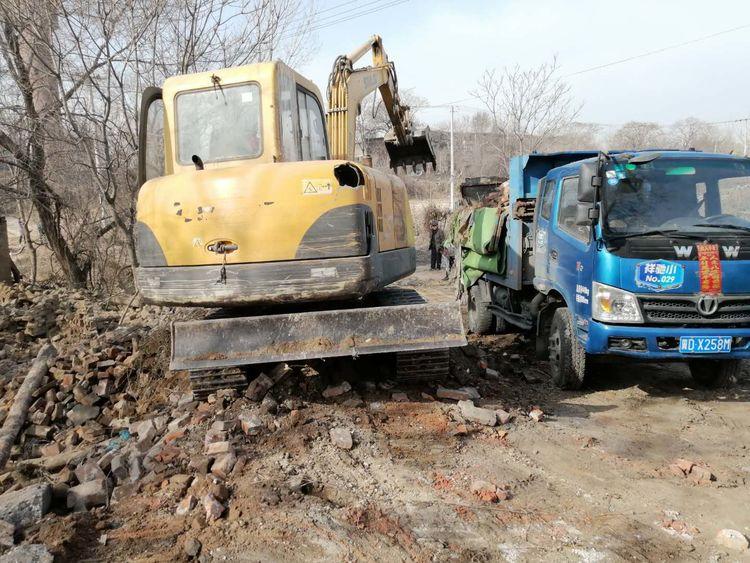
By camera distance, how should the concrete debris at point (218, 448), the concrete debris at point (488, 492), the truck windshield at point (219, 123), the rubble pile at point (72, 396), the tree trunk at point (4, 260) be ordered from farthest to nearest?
the tree trunk at point (4, 260) < the truck windshield at point (219, 123) < the concrete debris at point (218, 448) < the rubble pile at point (72, 396) < the concrete debris at point (488, 492)

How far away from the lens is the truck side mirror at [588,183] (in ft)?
17.2

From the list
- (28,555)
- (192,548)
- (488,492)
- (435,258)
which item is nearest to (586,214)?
(488,492)

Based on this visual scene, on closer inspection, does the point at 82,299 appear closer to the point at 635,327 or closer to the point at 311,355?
the point at 311,355

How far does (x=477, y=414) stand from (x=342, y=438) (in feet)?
3.89

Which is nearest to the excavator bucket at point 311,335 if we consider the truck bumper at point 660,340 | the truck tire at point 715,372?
the truck bumper at point 660,340

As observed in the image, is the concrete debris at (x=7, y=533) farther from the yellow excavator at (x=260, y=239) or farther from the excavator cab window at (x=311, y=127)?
the excavator cab window at (x=311, y=127)

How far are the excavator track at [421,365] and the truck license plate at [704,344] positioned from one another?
6.90 feet

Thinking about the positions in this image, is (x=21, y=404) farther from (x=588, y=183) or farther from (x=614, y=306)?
(x=588, y=183)

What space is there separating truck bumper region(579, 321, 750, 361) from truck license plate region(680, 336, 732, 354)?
0.11 feet

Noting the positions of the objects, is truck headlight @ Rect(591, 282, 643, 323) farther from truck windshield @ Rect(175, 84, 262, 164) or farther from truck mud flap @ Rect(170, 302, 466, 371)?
truck windshield @ Rect(175, 84, 262, 164)

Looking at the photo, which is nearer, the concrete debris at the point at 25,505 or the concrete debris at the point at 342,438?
the concrete debris at the point at 25,505

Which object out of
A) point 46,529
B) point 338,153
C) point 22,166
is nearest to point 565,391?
point 338,153

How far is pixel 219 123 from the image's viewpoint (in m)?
5.00

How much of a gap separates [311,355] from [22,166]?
8.80m
